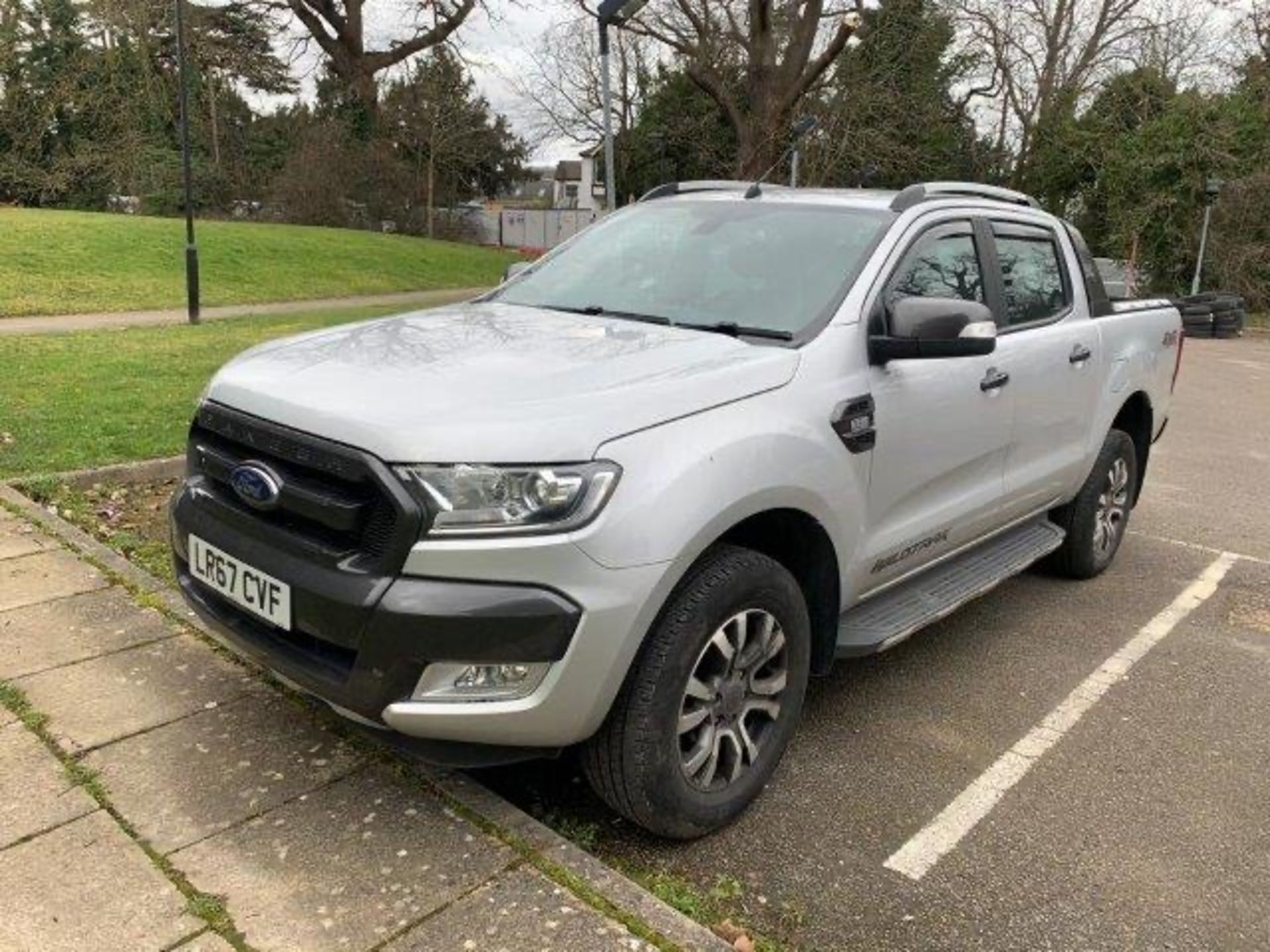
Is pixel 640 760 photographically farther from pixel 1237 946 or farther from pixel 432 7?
pixel 432 7

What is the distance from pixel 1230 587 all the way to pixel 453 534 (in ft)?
15.1

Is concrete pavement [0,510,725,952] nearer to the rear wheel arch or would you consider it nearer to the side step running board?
the side step running board

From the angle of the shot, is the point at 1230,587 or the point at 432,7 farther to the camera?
the point at 432,7

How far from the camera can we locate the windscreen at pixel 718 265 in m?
3.43

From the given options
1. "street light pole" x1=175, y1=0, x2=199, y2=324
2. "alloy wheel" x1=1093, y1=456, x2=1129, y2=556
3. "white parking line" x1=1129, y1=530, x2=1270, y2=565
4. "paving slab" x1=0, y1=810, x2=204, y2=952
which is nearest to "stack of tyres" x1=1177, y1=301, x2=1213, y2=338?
"white parking line" x1=1129, y1=530, x2=1270, y2=565

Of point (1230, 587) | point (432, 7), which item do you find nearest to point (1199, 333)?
point (1230, 587)

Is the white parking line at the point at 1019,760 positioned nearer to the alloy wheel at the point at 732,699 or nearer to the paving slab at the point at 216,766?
the alloy wheel at the point at 732,699

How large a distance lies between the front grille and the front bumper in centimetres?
6

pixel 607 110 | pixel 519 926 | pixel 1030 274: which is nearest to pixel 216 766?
pixel 519 926

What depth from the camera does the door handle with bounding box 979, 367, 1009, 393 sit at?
383cm

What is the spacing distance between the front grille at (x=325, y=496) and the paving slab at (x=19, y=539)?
2212 mm

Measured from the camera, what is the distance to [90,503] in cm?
544

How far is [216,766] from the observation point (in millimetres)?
3020

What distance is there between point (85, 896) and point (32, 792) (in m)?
0.55
